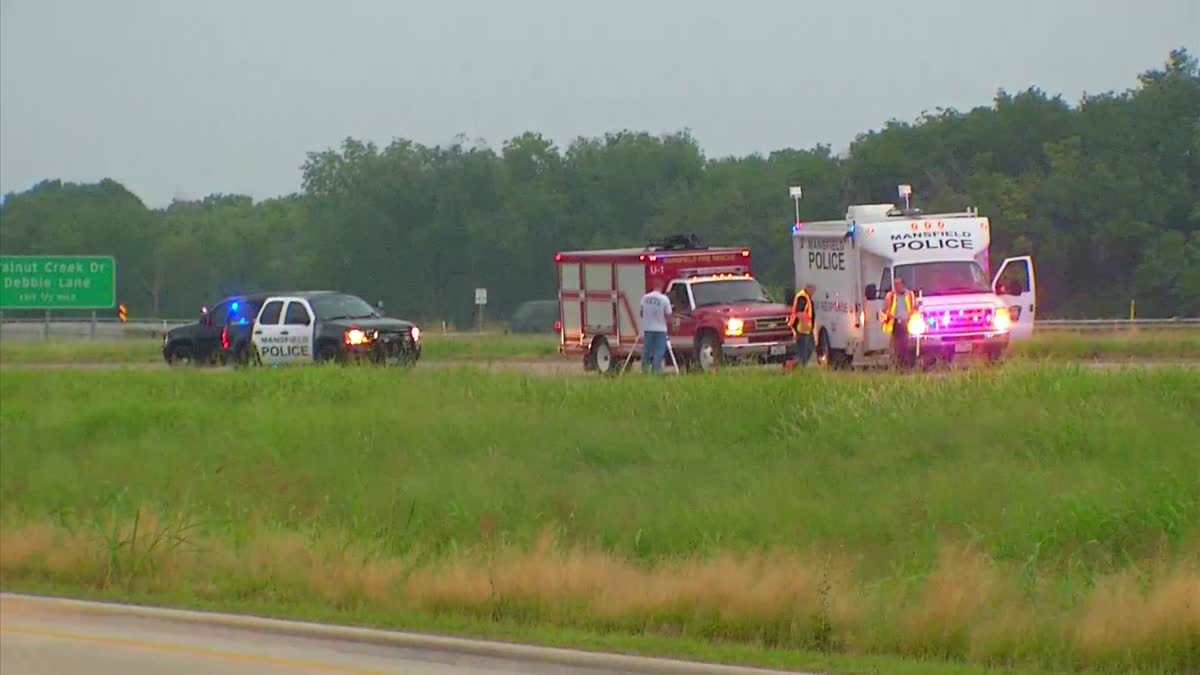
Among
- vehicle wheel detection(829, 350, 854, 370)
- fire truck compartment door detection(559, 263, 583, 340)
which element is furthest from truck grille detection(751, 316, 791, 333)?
fire truck compartment door detection(559, 263, 583, 340)

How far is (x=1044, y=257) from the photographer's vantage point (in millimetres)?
40125

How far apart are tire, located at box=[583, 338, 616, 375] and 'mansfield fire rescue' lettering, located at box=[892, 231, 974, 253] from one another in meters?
7.23

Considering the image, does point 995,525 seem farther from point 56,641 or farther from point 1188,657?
point 56,641

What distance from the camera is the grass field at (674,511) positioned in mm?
12969

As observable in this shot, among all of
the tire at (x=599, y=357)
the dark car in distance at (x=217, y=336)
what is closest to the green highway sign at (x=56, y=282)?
the dark car in distance at (x=217, y=336)

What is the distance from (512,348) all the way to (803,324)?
1712cm

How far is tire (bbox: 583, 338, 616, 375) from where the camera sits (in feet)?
111

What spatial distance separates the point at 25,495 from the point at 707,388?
9.79 meters

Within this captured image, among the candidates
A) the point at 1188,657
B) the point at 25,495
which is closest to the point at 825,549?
the point at 1188,657

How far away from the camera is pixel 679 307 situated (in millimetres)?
31828

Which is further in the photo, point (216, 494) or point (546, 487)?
point (216, 494)

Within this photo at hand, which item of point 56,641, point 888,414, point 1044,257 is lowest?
point 56,641

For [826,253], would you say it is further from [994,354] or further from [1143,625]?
[1143,625]

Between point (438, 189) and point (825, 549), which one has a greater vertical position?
point (438, 189)
